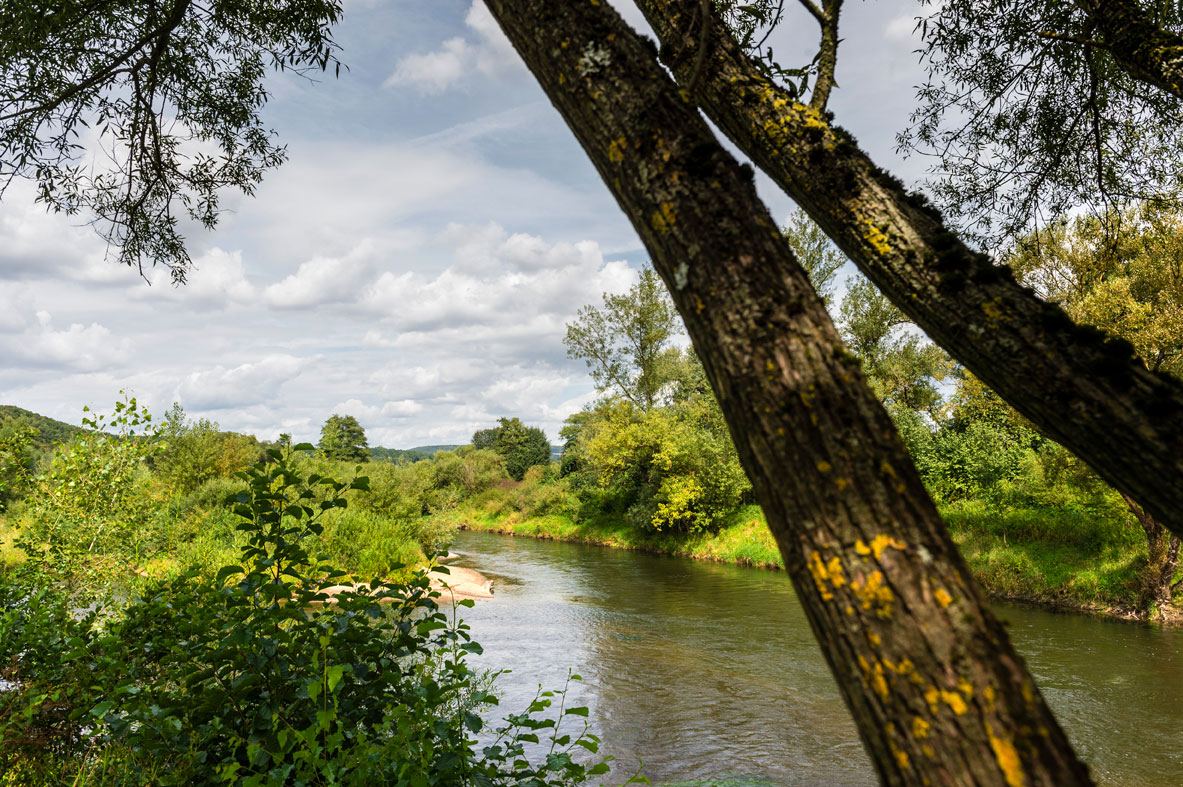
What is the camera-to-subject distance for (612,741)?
22.8ft

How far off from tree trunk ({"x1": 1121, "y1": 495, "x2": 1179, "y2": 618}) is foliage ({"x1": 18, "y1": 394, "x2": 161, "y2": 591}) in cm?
1681

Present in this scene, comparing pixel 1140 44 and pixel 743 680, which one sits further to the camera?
pixel 743 680

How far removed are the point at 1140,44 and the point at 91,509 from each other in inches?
388

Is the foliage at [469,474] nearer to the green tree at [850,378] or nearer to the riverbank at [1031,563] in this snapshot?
the riverbank at [1031,563]

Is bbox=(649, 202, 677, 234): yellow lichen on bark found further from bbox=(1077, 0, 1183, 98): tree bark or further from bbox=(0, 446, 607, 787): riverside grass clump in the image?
bbox=(1077, 0, 1183, 98): tree bark

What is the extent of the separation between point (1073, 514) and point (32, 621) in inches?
743

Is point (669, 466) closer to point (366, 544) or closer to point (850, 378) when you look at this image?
point (366, 544)

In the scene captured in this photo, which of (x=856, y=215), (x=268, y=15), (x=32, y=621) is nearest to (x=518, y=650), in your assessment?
(x=32, y=621)

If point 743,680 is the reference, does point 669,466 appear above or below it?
above

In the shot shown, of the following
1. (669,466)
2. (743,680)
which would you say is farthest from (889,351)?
(743,680)

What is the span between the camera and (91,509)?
708 centimetres

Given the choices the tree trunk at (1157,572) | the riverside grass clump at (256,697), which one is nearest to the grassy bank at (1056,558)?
the tree trunk at (1157,572)

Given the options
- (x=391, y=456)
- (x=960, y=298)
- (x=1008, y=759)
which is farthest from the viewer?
(x=391, y=456)

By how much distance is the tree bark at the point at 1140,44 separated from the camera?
11.4 ft
